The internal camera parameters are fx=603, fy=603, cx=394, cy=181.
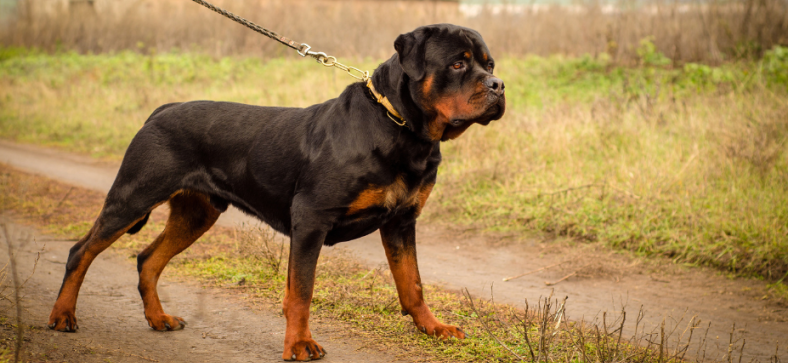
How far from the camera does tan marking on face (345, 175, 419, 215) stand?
3088 millimetres

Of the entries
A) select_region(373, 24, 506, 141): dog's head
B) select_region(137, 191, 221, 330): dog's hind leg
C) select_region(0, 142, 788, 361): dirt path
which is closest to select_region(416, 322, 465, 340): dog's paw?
select_region(0, 142, 788, 361): dirt path

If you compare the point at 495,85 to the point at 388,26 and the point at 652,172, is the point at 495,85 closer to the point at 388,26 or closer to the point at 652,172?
the point at 652,172

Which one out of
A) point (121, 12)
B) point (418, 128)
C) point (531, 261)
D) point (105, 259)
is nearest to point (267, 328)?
point (418, 128)

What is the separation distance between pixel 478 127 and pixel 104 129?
7515mm

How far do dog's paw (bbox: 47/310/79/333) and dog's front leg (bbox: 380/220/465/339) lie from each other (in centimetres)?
184

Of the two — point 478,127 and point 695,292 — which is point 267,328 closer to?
point 695,292

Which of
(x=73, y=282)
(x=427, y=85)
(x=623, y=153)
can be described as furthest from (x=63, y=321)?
(x=623, y=153)

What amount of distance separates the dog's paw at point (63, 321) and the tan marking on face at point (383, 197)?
1.74m

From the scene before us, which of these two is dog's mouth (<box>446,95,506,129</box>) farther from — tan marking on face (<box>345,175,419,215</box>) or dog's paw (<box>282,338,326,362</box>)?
dog's paw (<box>282,338,326,362</box>)

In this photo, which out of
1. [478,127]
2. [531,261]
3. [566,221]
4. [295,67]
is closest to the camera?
[531,261]

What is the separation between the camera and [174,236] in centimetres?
385

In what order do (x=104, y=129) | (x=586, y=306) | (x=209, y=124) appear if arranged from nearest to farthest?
(x=209, y=124), (x=586, y=306), (x=104, y=129)

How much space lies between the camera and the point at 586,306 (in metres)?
A: 4.42

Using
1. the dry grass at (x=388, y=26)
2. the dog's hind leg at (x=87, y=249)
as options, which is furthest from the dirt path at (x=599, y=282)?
the dry grass at (x=388, y=26)
